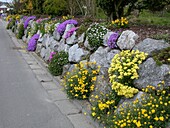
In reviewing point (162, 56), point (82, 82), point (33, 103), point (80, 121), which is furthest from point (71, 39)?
point (162, 56)

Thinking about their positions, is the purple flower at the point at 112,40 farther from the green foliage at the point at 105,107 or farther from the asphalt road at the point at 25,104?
the asphalt road at the point at 25,104

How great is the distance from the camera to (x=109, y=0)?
22.0 ft

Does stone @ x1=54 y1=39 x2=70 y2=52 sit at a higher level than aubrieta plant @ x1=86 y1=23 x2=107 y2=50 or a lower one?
lower

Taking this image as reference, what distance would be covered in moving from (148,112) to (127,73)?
77cm

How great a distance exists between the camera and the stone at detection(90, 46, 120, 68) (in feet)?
16.7

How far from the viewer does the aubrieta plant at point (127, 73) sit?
159 inches

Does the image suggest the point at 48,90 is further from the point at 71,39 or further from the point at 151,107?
the point at 151,107

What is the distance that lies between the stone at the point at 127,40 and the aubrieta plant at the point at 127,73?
1.41 feet

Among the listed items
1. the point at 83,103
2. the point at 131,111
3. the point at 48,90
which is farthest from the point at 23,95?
the point at 131,111

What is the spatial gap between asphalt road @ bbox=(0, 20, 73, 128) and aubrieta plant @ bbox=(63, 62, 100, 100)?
0.50 meters

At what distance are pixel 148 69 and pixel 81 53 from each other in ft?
8.50

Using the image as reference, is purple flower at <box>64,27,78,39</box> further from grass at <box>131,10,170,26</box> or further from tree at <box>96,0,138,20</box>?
grass at <box>131,10,170,26</box>

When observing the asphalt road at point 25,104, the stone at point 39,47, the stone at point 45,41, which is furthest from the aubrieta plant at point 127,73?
the stone at point 39,47

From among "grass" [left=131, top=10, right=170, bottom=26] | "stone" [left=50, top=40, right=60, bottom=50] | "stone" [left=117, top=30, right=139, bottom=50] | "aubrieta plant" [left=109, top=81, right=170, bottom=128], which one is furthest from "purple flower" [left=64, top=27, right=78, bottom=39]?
"aubrieta plant" [left=109, top=81, right=170, bottom=128]
